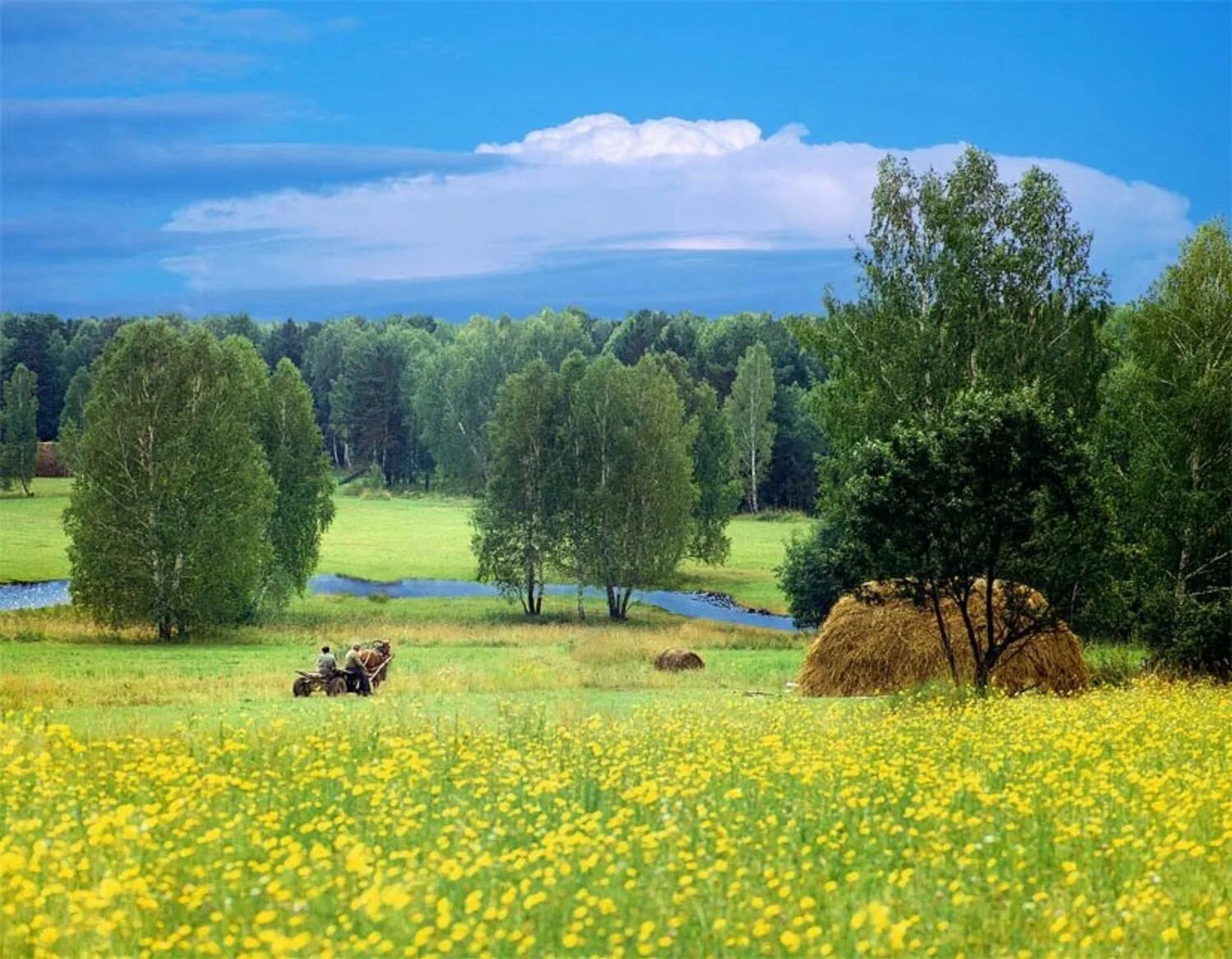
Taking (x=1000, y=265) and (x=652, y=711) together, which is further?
(x=1000, y=265)

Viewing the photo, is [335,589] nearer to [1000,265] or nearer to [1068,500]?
[1000,265]

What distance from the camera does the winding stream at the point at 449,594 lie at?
78.8 meters

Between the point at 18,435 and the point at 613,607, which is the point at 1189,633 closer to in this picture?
the point at 613,607

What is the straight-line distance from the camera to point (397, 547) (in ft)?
349

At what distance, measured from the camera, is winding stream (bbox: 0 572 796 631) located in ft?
259

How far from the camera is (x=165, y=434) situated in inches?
2335

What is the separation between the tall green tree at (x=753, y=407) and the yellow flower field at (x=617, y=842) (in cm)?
10863

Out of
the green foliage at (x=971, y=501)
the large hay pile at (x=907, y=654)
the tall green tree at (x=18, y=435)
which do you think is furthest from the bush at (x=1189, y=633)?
the tall green tree at (x=18, y=435)

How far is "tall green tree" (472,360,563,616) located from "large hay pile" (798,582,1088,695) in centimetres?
4129

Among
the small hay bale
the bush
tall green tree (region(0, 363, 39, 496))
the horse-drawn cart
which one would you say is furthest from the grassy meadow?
tall green tree (region(0, 363, 39, 496))

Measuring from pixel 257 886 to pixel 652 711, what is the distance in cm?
1324

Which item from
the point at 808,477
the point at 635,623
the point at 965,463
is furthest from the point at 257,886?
the point at 808,477

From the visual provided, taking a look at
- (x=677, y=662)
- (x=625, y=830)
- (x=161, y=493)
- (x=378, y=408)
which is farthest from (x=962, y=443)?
(x=378, y=408)

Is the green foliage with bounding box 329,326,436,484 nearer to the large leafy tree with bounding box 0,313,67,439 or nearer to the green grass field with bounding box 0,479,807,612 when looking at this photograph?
the green grass field with bounding box 0,479,807,612
